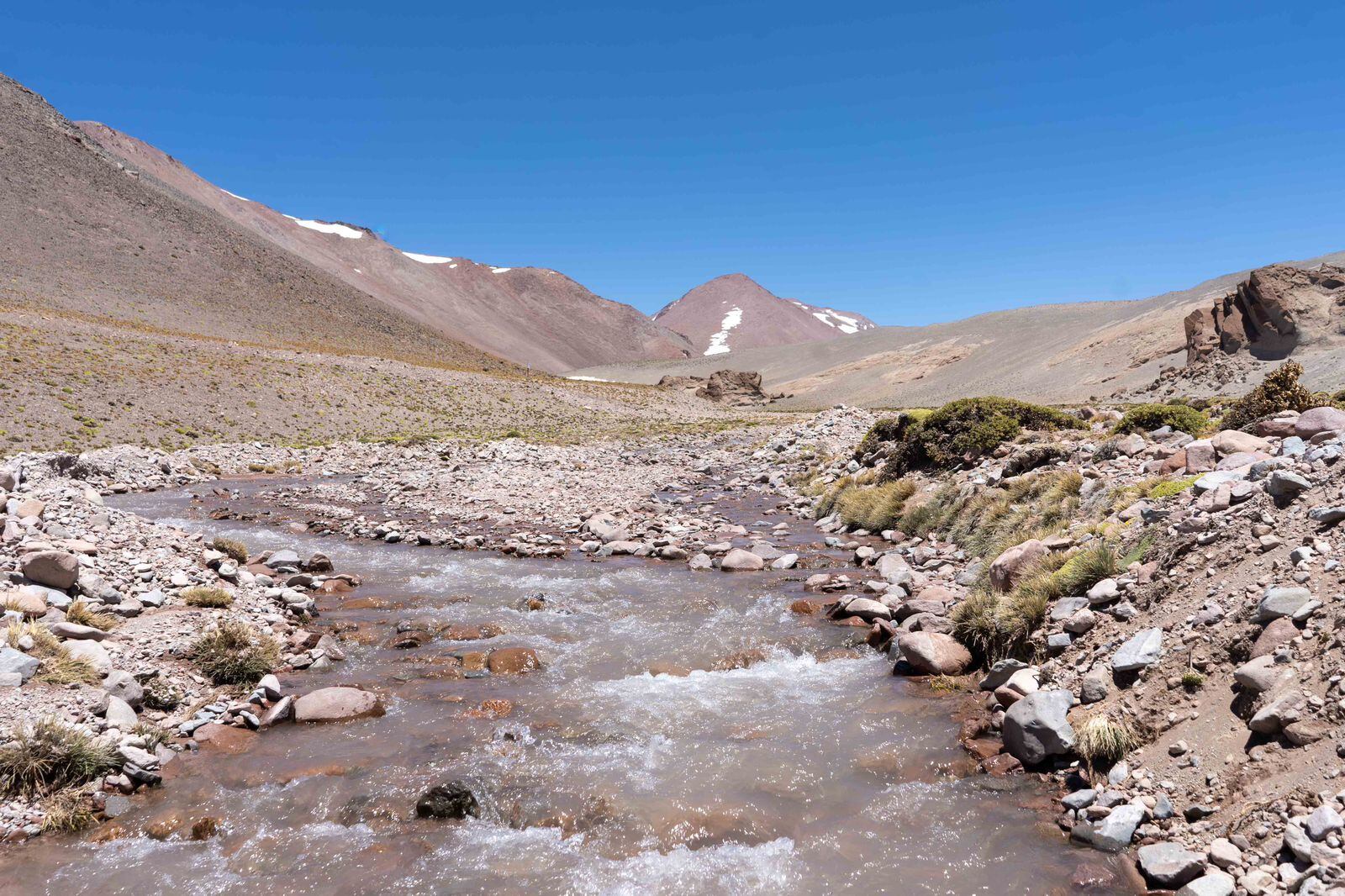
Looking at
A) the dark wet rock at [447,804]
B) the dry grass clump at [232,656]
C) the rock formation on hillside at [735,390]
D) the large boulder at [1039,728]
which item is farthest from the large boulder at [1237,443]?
the rock formation on hillside at [735,390]

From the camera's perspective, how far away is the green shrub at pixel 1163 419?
15.9 meters

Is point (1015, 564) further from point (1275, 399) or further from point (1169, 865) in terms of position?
point (1275, 399)

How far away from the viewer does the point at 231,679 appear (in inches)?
361

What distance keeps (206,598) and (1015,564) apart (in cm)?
1152

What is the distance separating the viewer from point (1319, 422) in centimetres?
1030

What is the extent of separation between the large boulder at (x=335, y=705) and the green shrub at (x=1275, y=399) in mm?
14789

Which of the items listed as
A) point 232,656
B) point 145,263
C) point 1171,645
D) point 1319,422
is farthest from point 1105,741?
point 145,263

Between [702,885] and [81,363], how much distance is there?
52587mm

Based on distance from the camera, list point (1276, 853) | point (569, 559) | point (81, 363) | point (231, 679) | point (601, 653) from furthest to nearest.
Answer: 1. point (81, 363)
2. point (569, 559)
3. point (601, 653)
4. point (231, 679)
5. point (1276, 853)

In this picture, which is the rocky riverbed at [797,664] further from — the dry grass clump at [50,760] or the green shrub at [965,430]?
the green shrub at [965,430]

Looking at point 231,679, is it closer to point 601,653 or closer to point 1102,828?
point 601,653

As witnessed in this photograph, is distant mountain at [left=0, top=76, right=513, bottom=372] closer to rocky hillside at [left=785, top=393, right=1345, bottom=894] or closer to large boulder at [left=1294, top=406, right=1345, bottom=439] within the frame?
rocky hillside at [left=785, top=393, right=1345, bottom=894]

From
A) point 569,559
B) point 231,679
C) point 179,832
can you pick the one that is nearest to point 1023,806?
point 179,832

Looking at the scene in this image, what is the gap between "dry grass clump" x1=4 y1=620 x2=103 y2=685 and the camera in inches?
303
